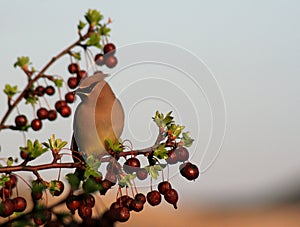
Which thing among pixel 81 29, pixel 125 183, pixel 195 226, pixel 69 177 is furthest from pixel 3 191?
pixel 195 226

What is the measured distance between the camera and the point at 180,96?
2.19 m

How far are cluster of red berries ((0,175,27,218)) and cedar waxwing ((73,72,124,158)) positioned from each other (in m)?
0.44

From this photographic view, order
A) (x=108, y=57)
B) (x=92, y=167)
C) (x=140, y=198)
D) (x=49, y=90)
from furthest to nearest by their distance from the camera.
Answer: (x=108, y=57) → (x=49, y=90) → (x=140, y=198) → (x=92, y=167)

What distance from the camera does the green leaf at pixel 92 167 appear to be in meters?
2.00

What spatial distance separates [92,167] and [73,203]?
0.18 metres

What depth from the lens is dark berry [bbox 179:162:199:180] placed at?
82.3 inches

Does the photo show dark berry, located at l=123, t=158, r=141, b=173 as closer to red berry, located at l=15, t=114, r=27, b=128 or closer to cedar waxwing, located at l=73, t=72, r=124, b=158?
red berry, located at l=15, t=114, r=27, b=128

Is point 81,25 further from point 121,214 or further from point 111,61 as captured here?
point 121,214

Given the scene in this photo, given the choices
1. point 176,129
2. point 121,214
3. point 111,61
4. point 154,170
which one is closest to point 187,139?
point 176,129

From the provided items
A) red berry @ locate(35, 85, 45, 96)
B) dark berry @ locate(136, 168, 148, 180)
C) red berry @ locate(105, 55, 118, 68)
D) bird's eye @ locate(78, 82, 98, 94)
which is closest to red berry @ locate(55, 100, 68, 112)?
red berry @ locate(35, 85, 45, 96)

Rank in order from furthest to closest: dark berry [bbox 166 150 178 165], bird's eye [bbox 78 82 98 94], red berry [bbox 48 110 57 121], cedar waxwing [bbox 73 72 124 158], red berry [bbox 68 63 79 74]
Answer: bird's eye [bbox 78 82 98 94], cedar waxwing [bbox 73 72 124 158], red berry [bbox 48 110 57 121], red berry [bbox 68 63 79 74], dark berry [bbox 166 150 178 165]

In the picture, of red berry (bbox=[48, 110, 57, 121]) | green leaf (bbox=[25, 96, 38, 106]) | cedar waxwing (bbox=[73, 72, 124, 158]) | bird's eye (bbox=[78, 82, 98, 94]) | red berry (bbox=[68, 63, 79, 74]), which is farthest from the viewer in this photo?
bird's eye (bbox=[78, 82, 98, 94])

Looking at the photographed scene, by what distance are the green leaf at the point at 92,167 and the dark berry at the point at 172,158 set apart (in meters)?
0.24

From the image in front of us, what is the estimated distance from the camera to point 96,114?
3.05m
